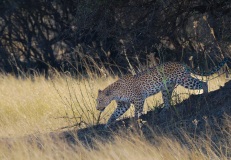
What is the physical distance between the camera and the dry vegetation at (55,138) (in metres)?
6.91

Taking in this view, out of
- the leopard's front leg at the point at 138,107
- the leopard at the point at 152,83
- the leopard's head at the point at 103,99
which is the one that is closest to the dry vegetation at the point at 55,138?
the leopard's head at the point at 103,99

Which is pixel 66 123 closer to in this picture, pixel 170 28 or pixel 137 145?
pixel 170 28

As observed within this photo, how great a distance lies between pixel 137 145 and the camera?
7.24 m

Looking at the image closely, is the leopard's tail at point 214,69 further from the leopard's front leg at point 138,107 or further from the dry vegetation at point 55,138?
the leopard's front leg at point 138,107

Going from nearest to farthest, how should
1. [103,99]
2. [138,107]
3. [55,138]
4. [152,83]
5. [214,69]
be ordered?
1. [55,138]
2. [138,107]
3. [214,69]
4. [152,83]
5. [103,99]

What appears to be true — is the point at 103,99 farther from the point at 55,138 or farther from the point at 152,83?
the point at 55,138

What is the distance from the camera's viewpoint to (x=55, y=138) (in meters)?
8.70

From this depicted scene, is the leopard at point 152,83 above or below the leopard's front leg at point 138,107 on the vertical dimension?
above

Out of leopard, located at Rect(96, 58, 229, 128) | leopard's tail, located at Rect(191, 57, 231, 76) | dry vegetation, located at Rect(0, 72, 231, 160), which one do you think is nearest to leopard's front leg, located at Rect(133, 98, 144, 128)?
leopard, located at Rect(96, 58, 229, 128)

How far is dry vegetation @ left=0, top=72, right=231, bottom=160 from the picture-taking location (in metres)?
6.91

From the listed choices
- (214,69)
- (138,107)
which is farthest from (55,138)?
(214,69)

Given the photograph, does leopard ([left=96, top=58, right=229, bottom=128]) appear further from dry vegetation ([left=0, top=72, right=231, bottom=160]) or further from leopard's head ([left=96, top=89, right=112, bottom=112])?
dry vegetation ([left=0, top=72, right=231, bottom=160])

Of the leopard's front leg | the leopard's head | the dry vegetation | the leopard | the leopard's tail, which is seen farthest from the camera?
the leopard's head

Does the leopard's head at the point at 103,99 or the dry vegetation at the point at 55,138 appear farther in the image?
the leopard's head at the point at 103,99
